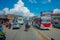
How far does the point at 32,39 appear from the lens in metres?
13.5

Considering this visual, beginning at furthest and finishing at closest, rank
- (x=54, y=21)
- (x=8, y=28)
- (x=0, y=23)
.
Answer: (x=54, y=21) → (x=8, y=28) → (x=0, y=23)

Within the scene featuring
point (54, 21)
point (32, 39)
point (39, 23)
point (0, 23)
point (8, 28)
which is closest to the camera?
point (32, 39)

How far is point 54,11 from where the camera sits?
15.3 meters

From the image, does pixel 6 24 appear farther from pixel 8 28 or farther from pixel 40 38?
pixel 40 38

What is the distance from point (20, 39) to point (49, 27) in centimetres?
588

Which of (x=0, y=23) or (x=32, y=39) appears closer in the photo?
(x=32, y=39)

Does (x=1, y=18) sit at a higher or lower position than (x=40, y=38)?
higher

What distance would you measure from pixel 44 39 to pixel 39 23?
698cm

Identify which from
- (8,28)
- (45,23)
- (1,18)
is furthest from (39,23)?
(1,18)

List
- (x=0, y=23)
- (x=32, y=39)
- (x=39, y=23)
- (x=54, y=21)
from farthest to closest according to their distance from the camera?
(x=39, y=23), (x=54, y=21), (x=0, y=23), (x=32, y=39)

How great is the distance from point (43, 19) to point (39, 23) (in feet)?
2.59

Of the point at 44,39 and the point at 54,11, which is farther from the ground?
the point at 54,11

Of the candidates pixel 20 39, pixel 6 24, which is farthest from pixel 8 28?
pixel 20 39

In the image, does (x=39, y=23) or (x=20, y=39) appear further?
(x=39, y=23)
